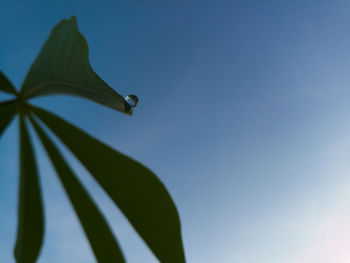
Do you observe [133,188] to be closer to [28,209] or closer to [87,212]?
[87,212]

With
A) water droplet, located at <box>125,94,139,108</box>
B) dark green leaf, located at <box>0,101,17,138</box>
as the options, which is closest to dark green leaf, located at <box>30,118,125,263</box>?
dark green leaf, located at <box>0,101,17,138</box>

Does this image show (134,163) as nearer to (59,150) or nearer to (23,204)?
(59,150)

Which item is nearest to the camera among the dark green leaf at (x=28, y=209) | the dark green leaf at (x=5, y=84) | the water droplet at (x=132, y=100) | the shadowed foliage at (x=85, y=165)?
the dark green leaf at (x=5, y=84)

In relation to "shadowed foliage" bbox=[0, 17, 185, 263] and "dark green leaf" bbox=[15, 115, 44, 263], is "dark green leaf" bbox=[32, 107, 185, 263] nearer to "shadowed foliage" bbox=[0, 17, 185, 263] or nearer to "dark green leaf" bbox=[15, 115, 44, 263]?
"shadowed foliage" bbox=[0, 17, 185, 263]

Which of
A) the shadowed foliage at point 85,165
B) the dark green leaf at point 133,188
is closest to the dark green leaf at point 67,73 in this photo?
the shadowed foliage at point 85,165

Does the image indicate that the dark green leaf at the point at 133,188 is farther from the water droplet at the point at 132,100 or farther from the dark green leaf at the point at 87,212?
the water droplet at the point at 132,100

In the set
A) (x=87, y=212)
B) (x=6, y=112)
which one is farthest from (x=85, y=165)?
(x=6, y=112)

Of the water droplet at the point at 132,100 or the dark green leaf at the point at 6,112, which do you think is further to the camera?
the water droplet at the point at 132,100
